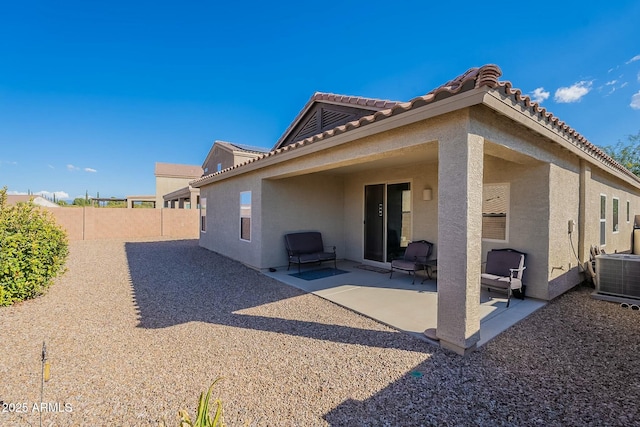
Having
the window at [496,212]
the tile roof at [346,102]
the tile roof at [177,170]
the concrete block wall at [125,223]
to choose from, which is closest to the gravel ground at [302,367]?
the window at [496,212]

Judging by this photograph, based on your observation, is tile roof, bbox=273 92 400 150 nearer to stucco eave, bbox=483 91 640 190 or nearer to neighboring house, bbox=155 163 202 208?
stucco eave, bbox=483 91 640 190

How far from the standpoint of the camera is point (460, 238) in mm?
3430

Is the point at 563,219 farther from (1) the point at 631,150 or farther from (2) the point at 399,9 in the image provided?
(1) the point at 631,150

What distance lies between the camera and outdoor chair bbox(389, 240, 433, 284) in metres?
6.87

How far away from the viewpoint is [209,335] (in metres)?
4.13

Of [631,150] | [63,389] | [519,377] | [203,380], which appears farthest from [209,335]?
[631,150]

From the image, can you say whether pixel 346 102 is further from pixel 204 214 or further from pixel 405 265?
pixel 204 214

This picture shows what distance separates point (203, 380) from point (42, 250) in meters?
5.18

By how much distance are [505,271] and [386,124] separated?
13.4 ft

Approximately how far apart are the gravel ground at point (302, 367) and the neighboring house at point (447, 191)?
0.74 meters

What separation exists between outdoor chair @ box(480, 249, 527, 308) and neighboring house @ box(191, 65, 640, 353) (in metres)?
0.27

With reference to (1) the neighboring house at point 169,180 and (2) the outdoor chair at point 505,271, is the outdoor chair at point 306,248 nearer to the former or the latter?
(2) the outdoor chair at point 505,271

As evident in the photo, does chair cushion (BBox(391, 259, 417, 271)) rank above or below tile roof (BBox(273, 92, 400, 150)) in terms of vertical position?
below

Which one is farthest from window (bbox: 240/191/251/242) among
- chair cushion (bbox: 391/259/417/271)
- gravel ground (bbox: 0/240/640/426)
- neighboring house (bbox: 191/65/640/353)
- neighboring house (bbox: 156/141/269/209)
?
neighboring house (bbox: 156/141/269/209)
